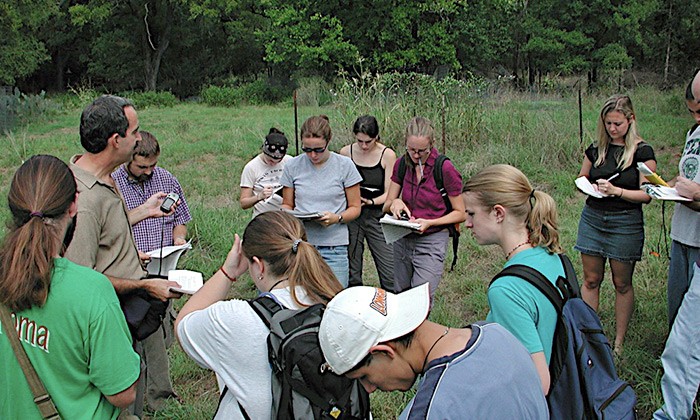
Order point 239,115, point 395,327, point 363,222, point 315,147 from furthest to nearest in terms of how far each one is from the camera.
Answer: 1. point 239,115
2. point 363,222
3. point 315,147
4. point 395,327

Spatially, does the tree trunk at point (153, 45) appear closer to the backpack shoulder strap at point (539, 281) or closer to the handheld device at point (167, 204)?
the handheld device at point (167, 204)

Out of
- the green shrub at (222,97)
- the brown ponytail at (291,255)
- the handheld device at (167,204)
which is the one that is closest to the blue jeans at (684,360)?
the brown ponytail at (291,255)

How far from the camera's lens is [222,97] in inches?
1022

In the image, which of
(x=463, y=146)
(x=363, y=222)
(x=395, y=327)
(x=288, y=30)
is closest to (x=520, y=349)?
(x=395, y=327)

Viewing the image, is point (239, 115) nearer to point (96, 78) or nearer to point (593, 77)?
point (593, 77)

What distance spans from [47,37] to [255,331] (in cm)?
3783

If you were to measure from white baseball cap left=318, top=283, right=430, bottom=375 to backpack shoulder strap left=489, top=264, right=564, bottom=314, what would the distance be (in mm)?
661

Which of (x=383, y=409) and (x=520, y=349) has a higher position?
(x=520, y=349)

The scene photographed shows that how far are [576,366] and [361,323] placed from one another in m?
1.04

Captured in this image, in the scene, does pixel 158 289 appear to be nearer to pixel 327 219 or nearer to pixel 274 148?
pixel 327 219

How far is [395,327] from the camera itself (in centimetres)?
159

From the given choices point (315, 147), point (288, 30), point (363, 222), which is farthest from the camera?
point (288, 30)

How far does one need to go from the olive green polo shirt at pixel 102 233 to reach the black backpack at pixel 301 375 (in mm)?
1005

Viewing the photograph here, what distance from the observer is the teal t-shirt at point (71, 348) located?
1873mm
